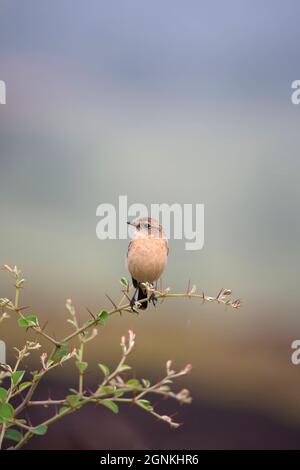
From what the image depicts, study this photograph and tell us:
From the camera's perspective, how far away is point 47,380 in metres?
2.21

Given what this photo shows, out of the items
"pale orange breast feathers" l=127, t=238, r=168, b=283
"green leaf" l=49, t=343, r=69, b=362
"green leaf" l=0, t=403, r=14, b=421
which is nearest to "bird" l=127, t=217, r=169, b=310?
"pale orange breast feathers" l=127, t=238, r=168, b=283

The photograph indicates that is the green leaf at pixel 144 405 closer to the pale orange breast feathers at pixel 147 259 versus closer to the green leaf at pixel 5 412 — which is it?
the green leaf at pixel 5 412

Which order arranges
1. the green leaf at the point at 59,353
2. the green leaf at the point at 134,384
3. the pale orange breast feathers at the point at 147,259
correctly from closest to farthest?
the green leaf at the point at 134,384 → the green leaf at the point at 59,353 → the pale orange breast feathers at the point at 147,259

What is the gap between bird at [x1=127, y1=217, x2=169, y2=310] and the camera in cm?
191

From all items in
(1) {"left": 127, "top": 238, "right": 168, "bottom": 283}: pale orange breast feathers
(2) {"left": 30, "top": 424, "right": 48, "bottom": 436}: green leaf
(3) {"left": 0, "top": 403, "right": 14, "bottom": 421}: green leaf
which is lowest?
(2) {"left": 30, "top": 424, "right": 48, "bottom": 436}: green leaf

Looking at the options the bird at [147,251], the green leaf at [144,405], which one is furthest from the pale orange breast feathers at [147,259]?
the green leaf at [144,405]

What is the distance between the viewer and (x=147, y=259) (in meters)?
1.91

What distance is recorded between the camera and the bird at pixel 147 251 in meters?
1.91

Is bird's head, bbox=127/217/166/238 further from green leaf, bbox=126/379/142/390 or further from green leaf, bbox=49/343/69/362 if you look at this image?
green leaf, bbox=126/379/142/390

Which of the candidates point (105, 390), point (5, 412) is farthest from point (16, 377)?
point (105, 390)

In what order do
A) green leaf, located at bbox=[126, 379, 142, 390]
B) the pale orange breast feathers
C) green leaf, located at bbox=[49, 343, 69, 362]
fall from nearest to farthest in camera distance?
green leaf, located at bbox=[126, 379, 142, 390]
green leaf, located at bbox=[49, 343, 69, 362]
the pale orange breast feathers
